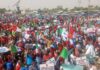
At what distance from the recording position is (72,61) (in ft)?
43.4

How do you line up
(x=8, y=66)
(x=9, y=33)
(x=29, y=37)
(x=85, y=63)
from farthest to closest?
(x=9, y=33), (x=29, y=37), (x=85, y=63), (x=8, y=66)

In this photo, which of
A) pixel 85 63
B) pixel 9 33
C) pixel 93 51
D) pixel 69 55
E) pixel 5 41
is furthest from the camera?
pixel 9 33

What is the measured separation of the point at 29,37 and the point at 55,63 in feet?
23.6

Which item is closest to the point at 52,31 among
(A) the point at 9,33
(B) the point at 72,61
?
(A) the point at 9,33

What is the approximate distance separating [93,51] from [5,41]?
18.4 ft

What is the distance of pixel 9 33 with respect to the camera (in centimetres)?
2172

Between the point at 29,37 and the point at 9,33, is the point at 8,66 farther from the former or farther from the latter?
the point at 9,33

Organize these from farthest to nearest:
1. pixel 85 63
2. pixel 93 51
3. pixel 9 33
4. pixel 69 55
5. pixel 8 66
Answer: pixel 9 33 → pixel 93 51 → pixel 69 55 → pixel 85 63 → pixel 8 66

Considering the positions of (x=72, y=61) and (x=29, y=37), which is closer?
(x=72, y=61)

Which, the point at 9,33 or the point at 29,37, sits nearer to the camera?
the point at 29,37

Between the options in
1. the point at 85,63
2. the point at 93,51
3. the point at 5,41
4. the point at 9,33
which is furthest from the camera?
the point at 9,33

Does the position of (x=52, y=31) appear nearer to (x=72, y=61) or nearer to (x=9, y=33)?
(x=9, y=33)

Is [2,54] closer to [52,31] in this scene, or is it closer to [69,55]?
[69,55]

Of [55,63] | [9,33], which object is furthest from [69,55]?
[9,33]
